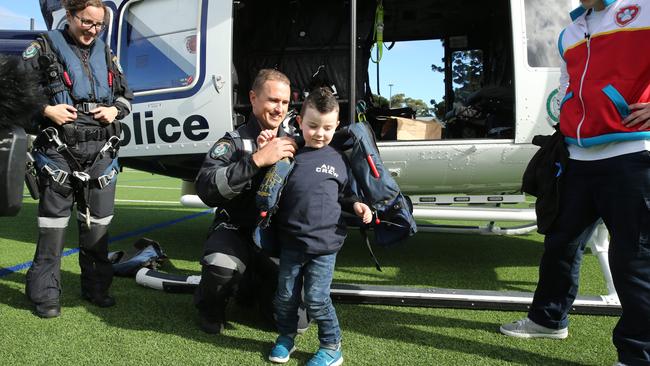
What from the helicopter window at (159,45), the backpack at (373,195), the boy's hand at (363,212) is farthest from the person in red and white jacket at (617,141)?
the helicopter window at (159,45)

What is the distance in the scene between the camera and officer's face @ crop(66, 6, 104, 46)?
7.97 feet

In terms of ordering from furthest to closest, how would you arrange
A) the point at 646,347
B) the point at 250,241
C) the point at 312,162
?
the point at 250,241 < the point at 312,162 < the point at 646,347

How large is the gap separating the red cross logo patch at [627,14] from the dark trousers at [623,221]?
1.63 ft

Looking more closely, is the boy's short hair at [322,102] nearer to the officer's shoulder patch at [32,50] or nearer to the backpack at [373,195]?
the backpack at [373,195]

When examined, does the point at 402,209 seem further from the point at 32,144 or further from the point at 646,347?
the point at 32,144

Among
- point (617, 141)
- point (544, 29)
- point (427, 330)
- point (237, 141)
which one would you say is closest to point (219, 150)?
point (237, 141)

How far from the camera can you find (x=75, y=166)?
2529mm

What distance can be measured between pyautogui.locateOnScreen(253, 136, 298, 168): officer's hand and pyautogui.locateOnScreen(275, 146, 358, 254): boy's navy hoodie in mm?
66

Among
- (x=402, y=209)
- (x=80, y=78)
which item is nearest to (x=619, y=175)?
(x=402, y=209)

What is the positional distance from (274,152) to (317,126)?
21cm

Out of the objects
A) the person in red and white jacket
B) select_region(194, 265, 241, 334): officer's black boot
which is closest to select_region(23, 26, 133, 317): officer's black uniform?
select_region(194, 265, 241, 334): officer's black boot

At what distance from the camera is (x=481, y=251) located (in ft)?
14.3

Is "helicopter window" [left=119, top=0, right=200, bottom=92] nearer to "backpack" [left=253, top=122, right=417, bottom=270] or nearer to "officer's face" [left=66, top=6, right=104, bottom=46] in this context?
"officer's face" [left=66, top=6, right=104, bottom=46]

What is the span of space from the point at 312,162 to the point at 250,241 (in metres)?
0.67
